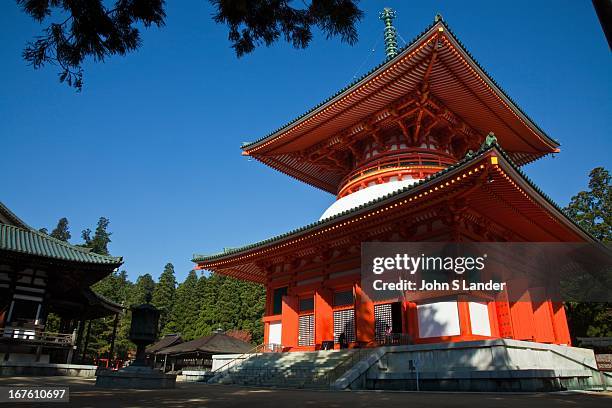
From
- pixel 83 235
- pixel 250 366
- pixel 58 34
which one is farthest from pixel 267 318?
pixel 83 235

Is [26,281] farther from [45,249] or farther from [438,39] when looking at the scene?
[438,39]

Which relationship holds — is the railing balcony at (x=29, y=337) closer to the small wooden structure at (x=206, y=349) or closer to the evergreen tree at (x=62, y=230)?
the small wooden structure at (x=206, y=349)

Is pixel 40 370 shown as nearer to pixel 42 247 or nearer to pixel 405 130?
pixel 42 247

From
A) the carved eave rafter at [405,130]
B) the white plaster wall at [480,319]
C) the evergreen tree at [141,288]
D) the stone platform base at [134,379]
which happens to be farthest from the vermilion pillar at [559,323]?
the evergreen tree at [141,288]

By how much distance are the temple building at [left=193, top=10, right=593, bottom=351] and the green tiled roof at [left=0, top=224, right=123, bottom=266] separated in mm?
7268

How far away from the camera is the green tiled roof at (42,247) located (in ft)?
68.6

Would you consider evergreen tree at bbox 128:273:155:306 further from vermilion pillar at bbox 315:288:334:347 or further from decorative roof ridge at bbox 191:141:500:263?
vermilion pillar at bbox 315:288:334:347

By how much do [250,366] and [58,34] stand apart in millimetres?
13239

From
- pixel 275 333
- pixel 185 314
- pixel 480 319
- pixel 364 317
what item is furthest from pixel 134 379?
pixel 185 314

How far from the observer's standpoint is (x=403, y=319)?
13.1m

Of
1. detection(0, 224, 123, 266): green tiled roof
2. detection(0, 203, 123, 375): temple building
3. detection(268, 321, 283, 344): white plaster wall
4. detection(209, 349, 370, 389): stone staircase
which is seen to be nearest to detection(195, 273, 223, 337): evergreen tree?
detection(0, 203, 123, 375): temple building

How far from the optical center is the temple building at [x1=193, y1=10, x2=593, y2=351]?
12.3 m

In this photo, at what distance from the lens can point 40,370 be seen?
1964 cm

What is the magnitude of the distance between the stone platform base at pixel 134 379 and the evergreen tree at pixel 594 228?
894 inches
